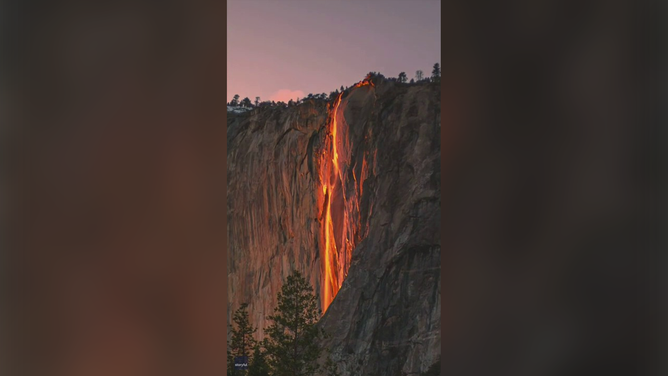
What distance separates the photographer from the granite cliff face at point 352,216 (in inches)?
581

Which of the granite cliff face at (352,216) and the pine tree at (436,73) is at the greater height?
the pine tree at (436,73)

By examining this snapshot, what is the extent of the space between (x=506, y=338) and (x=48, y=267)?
1.31m

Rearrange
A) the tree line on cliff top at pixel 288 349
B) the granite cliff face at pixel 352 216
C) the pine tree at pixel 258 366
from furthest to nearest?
the granite cliff face at pixel 352 216
the pine tree at pixel 258 366
the tree line on cliff top at pixel 288 349

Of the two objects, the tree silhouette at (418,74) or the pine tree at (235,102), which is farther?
the pine tree at (235,102)

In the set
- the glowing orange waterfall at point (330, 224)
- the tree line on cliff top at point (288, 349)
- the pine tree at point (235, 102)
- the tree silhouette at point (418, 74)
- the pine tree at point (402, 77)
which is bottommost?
the tree line on cliff top at point (288, 349)

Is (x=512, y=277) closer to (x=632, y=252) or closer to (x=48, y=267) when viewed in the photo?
(x=632, y=252)

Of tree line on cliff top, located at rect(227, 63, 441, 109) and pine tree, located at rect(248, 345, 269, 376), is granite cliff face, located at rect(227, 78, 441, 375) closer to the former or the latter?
tree line on cliff top, located at rect(227, 63, 441, 109)

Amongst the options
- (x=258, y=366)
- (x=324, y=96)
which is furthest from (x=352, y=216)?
(x=258, y=366)

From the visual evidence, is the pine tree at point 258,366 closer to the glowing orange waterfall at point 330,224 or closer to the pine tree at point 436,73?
the glowing orange waterfall at point 330,224

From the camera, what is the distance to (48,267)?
139 cm

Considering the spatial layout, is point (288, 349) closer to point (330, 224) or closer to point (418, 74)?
point (330, 224)

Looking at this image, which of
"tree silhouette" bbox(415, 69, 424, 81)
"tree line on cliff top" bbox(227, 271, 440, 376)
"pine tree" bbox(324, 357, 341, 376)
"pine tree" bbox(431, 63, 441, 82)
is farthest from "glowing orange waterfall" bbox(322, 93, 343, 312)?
"pine tree" bbox(324, 357, 341, 376)

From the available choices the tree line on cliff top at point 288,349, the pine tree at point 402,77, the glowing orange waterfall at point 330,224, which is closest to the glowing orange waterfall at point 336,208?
the glowing orange waterfall at point 330,224

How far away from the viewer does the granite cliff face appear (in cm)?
1475
